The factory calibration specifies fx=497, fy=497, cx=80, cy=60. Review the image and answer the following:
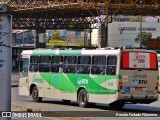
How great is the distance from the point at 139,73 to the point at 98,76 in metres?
1.87

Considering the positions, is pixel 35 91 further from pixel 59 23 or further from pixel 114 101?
pixel 59 23

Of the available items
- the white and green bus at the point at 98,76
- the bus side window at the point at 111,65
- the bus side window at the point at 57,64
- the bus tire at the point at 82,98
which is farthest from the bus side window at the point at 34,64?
the bus side window at the point at 111,65

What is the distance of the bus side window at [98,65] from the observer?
21.2 m

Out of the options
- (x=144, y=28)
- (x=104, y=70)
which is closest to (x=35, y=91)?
(x=104, y=70)

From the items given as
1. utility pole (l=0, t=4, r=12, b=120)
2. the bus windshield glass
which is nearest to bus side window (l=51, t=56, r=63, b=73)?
the bus windshield glass

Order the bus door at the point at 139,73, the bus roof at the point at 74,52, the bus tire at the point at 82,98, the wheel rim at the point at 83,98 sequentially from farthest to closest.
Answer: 1. the wheel rim at the point at 83,98
2. the bus tire at the point at 82,98
3. the bus roof at the point at 74,52
4. the bus door at the point at 139,73

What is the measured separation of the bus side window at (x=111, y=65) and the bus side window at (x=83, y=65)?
1382mm

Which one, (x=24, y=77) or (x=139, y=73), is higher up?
(x=139, y=73)

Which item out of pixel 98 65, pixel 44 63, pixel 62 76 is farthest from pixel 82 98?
pixel 44 63

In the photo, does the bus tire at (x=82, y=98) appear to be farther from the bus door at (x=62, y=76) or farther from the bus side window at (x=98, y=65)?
the bus side window at (x=98, y=65)

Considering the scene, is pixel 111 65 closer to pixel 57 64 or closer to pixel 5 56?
pixel 57 64

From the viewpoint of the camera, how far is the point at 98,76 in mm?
21297

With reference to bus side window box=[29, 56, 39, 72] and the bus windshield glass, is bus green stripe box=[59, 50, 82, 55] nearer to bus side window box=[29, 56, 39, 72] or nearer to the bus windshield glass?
bus side window box=[29, 56, 39, 72]

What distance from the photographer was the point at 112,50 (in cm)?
2069
